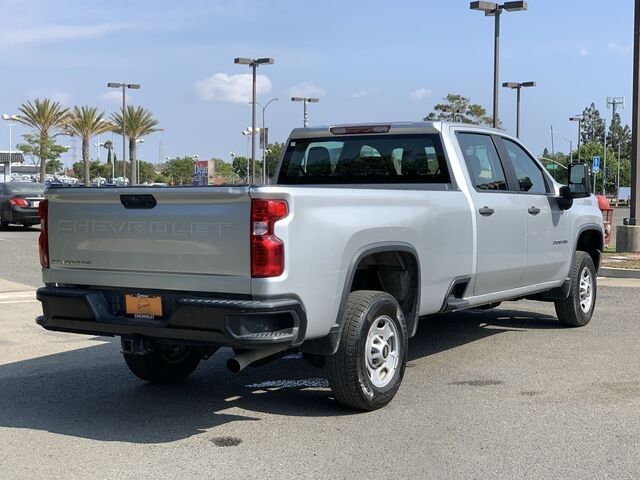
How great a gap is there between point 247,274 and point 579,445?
2246 millimetres

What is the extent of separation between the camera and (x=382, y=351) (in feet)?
18.0

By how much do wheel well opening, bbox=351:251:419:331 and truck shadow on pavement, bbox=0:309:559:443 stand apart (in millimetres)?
875

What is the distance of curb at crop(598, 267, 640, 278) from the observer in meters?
12.8

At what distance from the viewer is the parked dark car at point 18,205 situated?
23391 mm

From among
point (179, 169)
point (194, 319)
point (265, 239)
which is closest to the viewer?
point (265, 239)

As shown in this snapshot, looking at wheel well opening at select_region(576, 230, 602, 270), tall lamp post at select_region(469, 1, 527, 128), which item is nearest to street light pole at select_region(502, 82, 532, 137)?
tall lamp post at select_region(469, 1, 527, 128)

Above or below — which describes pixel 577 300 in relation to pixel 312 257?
below

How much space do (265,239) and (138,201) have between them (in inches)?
38.0

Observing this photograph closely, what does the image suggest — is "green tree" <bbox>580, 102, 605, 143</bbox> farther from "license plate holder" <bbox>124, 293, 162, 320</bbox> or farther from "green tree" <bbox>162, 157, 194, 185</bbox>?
"license plate holder" <bbox>124, 293, 162, 320</bbox>

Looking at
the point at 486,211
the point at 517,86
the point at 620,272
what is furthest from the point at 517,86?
the point at 486,211

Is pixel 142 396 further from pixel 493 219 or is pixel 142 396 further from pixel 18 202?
pixel 18 202

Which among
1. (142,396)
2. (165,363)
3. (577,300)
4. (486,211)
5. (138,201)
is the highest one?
(138,201)

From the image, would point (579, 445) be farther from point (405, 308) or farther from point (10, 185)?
point (10, 185)

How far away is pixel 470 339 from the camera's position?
26.2 ft
